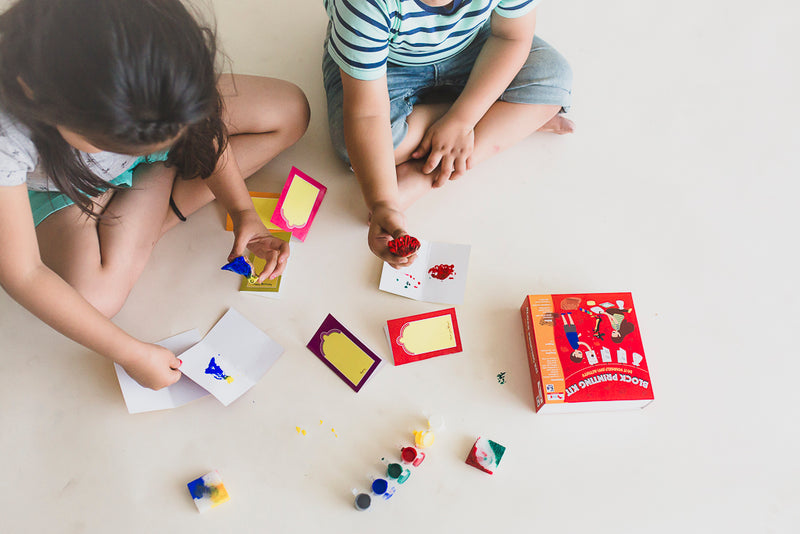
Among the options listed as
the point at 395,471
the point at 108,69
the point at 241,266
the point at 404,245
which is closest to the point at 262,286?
the point at 241,266

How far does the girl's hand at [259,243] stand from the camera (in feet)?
3.21

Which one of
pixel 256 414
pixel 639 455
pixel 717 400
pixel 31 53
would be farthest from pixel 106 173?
pixel 717 400

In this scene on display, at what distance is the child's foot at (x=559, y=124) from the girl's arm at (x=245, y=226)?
1.93 feet

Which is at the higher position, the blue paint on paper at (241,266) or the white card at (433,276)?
the white card at (433,276)

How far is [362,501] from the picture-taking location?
2.89ft

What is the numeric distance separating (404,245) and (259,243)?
0.28 meters

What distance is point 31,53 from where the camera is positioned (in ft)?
1.92

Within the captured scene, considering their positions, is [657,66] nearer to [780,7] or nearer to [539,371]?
[780,7]

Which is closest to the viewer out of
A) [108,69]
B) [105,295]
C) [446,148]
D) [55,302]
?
[108,69]

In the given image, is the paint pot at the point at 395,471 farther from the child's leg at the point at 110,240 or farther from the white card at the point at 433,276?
the child's leg at the point at 110,240

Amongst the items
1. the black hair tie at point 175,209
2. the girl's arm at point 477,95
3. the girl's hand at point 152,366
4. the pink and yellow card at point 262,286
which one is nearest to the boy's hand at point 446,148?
the girl's arm at point 477,95

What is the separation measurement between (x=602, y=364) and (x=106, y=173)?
843 millimetres

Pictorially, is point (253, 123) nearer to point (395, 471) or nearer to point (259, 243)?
point (259, 243)

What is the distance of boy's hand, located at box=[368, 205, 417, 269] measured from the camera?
0.94 metres
